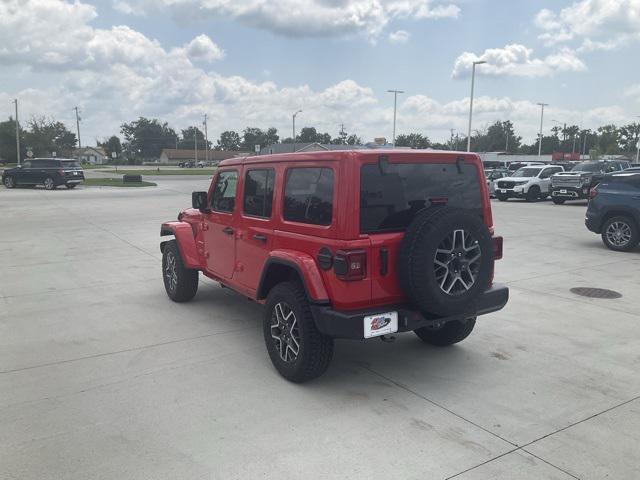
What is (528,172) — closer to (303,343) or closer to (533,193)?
(533,193)

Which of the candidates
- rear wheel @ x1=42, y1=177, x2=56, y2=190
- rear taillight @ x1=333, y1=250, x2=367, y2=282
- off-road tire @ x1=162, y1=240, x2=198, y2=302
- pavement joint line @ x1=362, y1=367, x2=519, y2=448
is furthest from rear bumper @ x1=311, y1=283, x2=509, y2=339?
rear wheel @ x1=42, y1=177, x2=56, y2=190

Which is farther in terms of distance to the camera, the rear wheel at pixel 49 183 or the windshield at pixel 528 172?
the rear wheel at pixel 49 183

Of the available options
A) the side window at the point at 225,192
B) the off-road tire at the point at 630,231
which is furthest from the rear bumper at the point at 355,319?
the off-road tire at the point at 630,231

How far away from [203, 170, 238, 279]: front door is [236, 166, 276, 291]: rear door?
18cm

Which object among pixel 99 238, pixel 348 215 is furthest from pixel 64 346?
pixel 99 238

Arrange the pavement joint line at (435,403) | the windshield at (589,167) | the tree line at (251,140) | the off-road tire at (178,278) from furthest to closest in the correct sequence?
the tree line at (251,140) → the windshield at (589,167) → the off-road tire at (178,278) → the pavement joint line at (435,403)

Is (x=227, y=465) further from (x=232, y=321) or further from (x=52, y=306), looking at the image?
(x=52, y=306)

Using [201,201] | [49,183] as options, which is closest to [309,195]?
[201,201]

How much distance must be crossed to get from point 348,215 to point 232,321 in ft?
8.87

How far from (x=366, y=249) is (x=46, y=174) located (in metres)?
30.6

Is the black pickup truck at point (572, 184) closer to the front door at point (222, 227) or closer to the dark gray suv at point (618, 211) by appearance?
the dark gray suv at point (618, 211)

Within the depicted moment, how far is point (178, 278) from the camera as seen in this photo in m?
6.50

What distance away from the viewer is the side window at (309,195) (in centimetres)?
397

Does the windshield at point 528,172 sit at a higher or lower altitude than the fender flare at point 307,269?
higher
